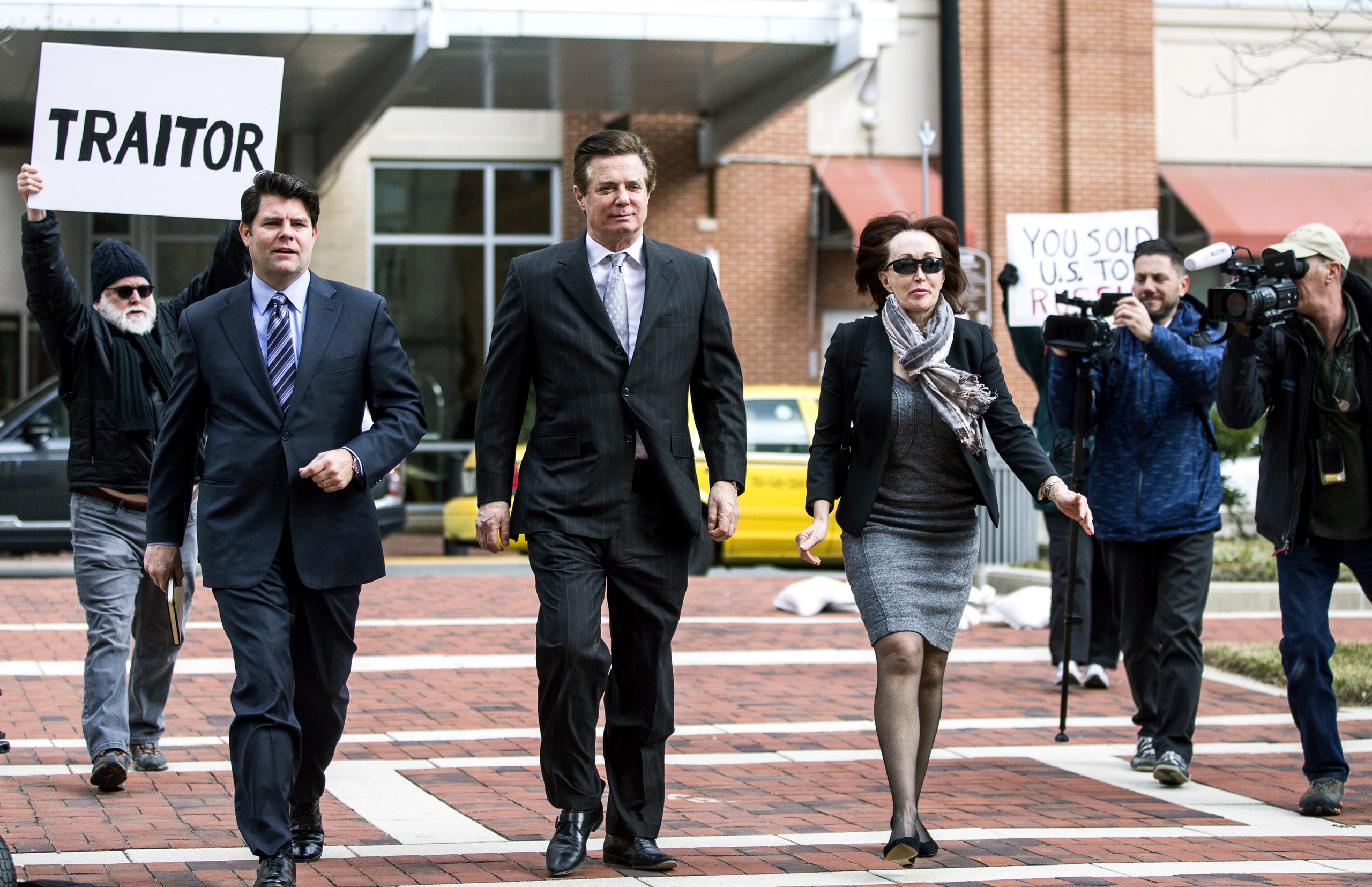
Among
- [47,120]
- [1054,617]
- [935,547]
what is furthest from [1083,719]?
[47,120]

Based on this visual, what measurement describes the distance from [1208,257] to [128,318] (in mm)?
4358

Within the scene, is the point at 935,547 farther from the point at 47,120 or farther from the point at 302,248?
the point at 47,120

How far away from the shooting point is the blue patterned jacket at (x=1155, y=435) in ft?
21.9

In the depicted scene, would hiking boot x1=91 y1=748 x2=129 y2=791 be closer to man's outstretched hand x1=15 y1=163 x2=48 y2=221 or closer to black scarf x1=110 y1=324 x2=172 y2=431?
black scarf x1=110 y1=324 x2=172 y2=431

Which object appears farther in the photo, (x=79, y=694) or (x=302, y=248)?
(x=79, y=694)

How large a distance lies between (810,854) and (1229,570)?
348 inches

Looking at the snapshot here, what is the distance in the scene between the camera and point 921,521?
17.6 feet

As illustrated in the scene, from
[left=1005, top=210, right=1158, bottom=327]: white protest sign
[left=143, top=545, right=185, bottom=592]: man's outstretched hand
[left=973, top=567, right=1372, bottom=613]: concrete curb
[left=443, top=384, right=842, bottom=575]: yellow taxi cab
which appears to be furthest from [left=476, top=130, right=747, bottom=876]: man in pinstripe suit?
[left=443, top=384, right=842, bottom=575]: yellow taxi cab

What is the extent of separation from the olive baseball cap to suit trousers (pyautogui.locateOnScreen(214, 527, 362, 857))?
356 cm

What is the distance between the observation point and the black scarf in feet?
21.2

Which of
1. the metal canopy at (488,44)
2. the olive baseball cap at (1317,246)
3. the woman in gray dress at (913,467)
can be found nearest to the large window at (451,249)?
the metal canopy at (488,44)

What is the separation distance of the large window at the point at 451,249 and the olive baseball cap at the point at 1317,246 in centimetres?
1687

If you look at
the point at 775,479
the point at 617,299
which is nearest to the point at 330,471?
the point at 617,299

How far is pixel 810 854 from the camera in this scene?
528cm
